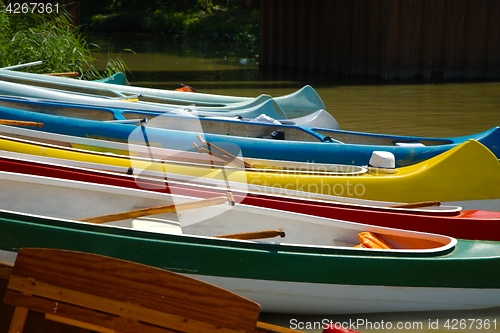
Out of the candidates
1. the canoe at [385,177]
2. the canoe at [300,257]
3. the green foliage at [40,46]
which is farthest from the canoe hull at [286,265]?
the green foliage at [40,46]

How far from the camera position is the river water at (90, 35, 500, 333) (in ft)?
16.8

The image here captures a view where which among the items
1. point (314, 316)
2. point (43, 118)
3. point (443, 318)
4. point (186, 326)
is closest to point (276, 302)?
point (314, 316)

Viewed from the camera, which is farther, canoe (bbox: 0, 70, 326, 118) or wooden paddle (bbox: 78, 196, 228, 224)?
canoe (bbox: 0, 70, 326, 118)

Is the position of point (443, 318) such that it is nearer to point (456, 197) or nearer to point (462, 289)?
point (462, 289)

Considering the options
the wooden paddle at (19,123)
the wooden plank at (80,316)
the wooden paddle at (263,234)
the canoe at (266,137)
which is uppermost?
the wooden paddle at (19,123)

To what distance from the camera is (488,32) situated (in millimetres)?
18953

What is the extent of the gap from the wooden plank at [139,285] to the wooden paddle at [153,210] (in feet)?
6.67

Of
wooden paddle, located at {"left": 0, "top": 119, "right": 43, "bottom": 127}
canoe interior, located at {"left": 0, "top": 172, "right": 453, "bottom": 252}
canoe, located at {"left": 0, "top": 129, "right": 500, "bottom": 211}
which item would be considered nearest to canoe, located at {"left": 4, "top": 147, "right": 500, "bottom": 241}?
canoe interior, located at {"left": 0, "top": 172, "right": 453, "bottom": 252}

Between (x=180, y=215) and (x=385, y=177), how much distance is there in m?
1.89

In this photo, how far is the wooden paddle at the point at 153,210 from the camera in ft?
16.3

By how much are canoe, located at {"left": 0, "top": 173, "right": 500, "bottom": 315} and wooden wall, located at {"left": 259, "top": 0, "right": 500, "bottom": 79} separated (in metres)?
13.6

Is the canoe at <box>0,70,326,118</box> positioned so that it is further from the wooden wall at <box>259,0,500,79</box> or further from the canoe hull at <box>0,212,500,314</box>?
the wooden wall at <box>259,0,500,79</box>

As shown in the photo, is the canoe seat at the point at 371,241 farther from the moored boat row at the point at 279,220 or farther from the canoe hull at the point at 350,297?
the canoe hull at the point at 350,297

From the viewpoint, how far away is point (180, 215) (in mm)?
5395
